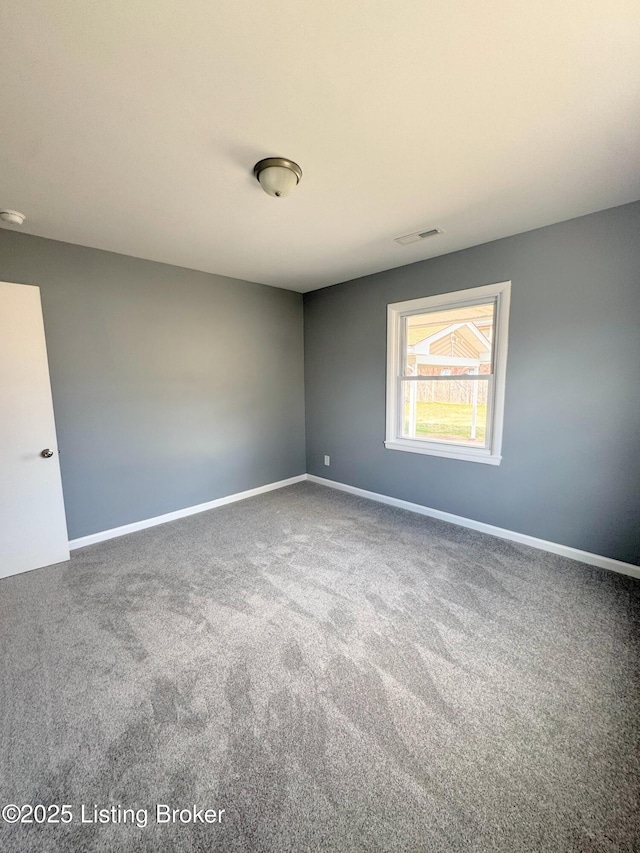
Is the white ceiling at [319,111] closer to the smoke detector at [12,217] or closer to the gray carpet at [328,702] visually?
the smoke detector at [12,217]

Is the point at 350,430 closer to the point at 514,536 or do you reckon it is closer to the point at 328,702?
the point at 514,536

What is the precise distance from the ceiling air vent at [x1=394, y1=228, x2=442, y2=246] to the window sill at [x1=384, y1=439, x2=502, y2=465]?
1938 millimetres

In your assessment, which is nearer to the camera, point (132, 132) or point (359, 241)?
point (132, 132)

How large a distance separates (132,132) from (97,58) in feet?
1.19

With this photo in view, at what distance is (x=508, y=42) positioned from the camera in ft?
3.96

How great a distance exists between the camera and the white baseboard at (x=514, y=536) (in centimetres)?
256

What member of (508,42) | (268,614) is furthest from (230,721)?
(508,42)

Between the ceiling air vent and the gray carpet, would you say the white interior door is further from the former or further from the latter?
the ceiling air vent

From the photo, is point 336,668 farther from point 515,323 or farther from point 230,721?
point 515,323

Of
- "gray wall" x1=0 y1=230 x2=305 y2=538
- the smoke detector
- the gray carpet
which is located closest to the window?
the gray carpet

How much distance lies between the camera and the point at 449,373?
3430 mm

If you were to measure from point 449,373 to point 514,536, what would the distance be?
163 cm


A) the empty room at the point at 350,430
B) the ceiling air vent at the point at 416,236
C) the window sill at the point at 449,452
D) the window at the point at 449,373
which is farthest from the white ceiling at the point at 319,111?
the window sill at the point at 449,452

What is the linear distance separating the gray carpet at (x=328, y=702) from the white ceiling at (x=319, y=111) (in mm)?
2630
